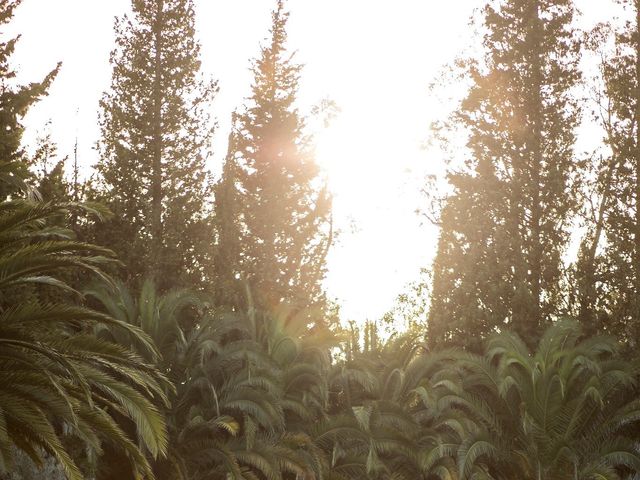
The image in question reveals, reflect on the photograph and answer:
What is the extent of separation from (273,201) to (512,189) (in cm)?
833

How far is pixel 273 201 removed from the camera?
99.9 ft

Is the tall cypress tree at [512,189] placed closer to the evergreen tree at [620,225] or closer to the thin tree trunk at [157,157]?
the evergreen tree at [620,225]

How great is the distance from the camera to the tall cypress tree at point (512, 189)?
26.1 meters

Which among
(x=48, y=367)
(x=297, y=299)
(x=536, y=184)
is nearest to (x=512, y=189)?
(x=536, y=184)

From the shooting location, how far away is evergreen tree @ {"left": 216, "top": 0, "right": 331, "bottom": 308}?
95.1 feet

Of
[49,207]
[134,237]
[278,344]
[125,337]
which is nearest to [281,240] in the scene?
[134,237]

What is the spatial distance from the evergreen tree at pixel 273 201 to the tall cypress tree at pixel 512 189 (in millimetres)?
5130

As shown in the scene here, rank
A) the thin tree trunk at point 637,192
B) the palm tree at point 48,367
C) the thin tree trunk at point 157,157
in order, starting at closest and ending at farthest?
the palm tree at point 48,367, the thin tree trunk at point 637,192, the thin tree trunk at point 157,157

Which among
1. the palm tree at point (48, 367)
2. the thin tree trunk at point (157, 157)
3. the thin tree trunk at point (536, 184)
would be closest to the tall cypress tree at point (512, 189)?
the thin tree trunk at point (536, 184)

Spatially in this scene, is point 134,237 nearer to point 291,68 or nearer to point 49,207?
point 291,68

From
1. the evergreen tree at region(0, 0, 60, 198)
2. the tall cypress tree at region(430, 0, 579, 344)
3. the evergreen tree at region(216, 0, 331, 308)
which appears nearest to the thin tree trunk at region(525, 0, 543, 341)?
the tall cypress tree at region(430, 0, 579, 344)

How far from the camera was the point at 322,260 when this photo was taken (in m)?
30.9

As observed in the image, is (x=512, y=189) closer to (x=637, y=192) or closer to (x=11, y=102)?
(x=637, y=192)

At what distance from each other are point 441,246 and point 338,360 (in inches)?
234
